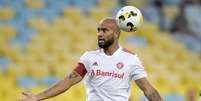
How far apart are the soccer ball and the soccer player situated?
0.05 metres

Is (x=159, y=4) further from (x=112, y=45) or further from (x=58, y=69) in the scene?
(x=112, y=45)

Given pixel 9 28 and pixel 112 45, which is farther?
pixel 9 28

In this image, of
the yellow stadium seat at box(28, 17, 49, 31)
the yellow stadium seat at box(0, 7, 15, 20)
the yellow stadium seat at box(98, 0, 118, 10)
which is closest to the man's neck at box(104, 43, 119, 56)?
the yellow stadium seat at box(0, 7, 15, 20)

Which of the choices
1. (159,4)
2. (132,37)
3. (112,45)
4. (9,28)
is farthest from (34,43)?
(112,45)

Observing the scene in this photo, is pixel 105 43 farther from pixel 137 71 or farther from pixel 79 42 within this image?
pixel 79 42

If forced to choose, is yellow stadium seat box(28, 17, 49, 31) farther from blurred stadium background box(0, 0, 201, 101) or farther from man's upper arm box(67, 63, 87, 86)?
man's upper arm box(67, 63, 87, 86)

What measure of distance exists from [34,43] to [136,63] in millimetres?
6030

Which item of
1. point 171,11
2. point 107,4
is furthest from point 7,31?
point 171,11

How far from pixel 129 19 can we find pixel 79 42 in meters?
6.38

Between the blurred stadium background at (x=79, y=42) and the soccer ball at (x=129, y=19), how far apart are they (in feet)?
11.9

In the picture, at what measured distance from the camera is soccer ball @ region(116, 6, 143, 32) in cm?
623

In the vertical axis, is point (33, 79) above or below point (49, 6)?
below

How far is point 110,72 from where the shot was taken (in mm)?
6156

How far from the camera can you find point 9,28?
1192 cm
